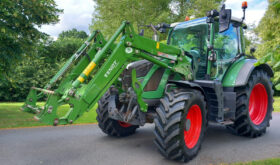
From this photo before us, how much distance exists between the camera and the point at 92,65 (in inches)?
153

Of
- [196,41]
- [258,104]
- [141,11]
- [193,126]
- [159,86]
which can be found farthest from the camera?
[141,11]

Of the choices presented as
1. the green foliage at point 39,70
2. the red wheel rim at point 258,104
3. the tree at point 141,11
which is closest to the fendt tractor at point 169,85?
the red wheel rim at point 258,104

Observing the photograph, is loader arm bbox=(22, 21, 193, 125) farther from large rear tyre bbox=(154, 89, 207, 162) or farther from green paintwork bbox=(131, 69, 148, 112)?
large rear tyre bbox=(154, 89, 207, 162)

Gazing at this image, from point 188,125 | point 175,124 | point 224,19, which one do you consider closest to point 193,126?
point 188,125

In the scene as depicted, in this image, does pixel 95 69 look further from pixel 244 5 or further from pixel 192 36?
pixel 244 5

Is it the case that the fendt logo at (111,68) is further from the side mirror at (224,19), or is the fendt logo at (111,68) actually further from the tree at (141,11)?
the tree at (141,11)

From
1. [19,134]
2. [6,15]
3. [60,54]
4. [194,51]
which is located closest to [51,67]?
[60,54]

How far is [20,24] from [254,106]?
8013mm

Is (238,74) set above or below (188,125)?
above

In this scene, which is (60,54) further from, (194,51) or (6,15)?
→ (194,51)

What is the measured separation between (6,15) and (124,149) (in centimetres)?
615

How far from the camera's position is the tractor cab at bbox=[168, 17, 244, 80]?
552cm

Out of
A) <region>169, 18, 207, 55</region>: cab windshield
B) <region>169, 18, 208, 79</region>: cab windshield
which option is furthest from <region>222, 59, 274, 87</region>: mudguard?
<region>169, 18, 207, 55</region>: cab windshield

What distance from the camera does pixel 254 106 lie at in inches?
250
